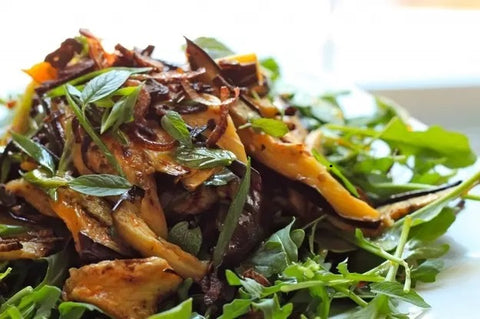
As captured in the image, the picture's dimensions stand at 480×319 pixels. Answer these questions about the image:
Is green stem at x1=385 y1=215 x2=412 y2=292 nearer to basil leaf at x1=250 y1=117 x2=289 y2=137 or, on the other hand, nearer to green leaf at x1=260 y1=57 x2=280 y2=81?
basil leaf at x1=250 y1=117 x2=289 y2=137

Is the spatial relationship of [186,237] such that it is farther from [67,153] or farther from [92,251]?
[67,153]

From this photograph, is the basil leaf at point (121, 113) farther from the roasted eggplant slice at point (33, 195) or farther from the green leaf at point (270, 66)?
the green leaf at point (270, 66)

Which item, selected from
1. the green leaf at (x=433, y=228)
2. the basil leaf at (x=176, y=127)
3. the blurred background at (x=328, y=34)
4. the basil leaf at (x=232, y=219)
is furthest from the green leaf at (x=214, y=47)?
the blurred background at (x=328, y=34)

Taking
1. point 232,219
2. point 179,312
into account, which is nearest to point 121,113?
point 232,219

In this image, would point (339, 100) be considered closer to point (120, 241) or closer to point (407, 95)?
point (407, 95)

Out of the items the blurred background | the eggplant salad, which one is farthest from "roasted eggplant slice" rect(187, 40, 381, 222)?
the blurred background

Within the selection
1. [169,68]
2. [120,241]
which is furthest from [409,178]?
[120,241]
